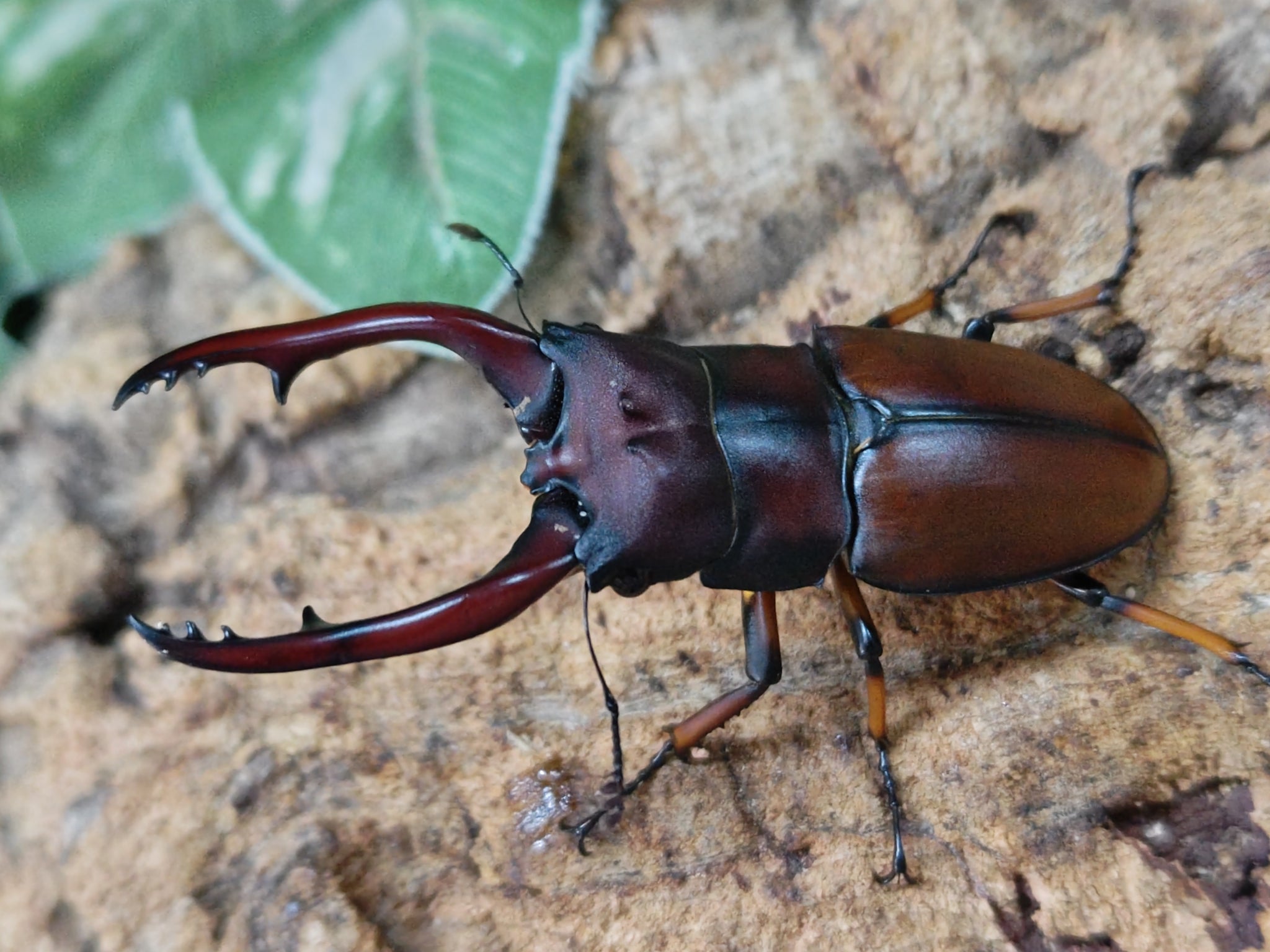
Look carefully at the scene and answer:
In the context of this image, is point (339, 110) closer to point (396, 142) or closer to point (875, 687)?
point (396, 142)

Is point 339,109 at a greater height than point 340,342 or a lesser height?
greater

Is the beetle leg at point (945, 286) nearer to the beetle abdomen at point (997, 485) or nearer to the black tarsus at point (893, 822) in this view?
the beetle abdomen at point (997, 485)

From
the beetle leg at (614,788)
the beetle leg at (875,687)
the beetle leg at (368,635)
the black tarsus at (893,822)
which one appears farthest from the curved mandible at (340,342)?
the black tarsus at (893,822)

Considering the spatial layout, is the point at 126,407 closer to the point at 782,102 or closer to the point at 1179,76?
the point at 782,102

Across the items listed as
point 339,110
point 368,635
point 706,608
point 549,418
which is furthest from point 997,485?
point 339,110

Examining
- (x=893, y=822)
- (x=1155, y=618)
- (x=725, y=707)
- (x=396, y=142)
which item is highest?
(x=396, y=142)

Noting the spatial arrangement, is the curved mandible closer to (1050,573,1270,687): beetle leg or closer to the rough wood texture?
the rough wood texture
